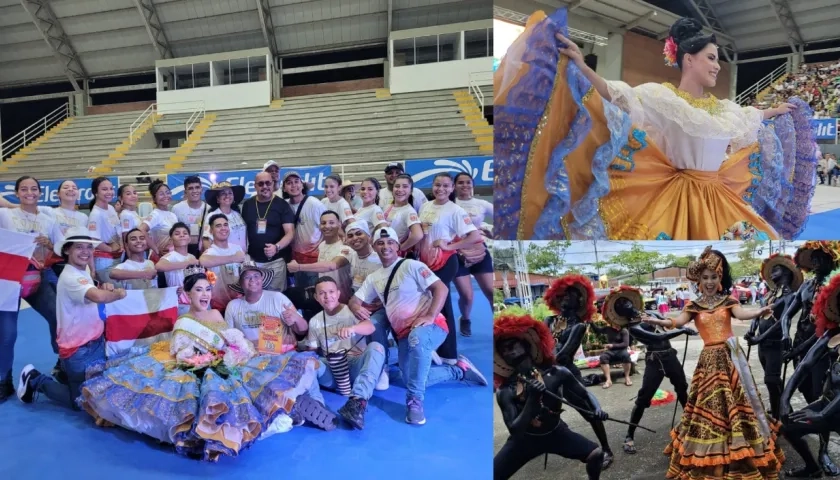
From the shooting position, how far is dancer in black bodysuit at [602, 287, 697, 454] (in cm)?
154

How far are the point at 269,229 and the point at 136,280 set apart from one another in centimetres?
70

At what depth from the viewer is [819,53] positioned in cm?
134

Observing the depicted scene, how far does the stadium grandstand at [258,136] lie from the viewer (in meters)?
Result: 1.76

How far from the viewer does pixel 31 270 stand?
89.2 inches

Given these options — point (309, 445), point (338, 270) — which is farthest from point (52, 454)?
point (338, 270)

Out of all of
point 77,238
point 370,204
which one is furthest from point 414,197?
point 77,238

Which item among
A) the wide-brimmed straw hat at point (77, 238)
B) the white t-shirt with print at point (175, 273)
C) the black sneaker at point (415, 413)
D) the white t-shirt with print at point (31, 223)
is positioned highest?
the white t-shirt with print at point (31, 223)

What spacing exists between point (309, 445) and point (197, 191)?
1107 mm

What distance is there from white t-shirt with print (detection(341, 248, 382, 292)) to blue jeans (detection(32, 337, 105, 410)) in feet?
4.00

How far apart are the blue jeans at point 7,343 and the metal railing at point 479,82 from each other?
2.18 metres

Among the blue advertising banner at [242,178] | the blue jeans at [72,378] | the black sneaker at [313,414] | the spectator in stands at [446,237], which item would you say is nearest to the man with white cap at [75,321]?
the blue jeans at [72,378]

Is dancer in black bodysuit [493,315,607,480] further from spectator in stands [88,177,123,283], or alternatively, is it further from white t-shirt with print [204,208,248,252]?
spectator in stands [88,177,123,283]

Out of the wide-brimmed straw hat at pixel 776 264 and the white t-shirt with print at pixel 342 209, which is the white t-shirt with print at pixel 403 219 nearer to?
the white t-shirt with print at pixel 342 209

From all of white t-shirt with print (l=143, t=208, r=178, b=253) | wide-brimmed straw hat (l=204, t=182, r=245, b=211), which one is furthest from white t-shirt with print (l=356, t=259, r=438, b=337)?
white t-shirt with print (l=143, t=208, r=178, b=253)
